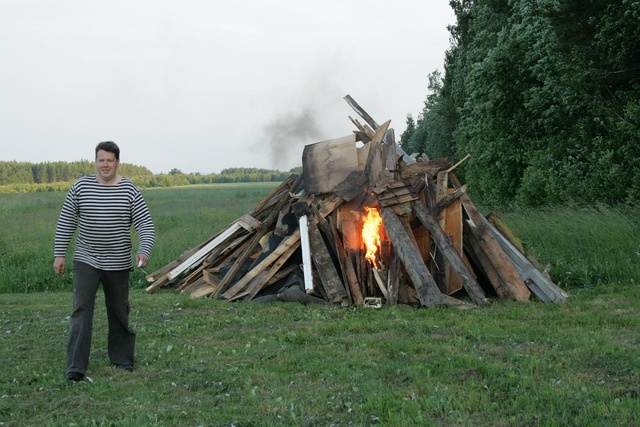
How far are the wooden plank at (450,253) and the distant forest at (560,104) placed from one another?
20.9 feet

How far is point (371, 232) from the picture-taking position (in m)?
10.9

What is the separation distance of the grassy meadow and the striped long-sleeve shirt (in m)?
1.11

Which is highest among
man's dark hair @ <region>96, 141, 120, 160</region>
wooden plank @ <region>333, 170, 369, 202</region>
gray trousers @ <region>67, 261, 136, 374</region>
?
man's dark hair @ <region>96, 141, 120, 160</region>

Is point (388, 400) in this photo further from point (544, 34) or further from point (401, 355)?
point (544, 34)

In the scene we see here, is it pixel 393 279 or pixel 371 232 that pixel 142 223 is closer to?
pixel 393 279

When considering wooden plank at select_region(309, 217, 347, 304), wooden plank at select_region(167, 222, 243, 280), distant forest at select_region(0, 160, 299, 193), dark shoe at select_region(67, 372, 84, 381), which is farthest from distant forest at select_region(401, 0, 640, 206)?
distant forest at select_region(0, 160, 299, 193)

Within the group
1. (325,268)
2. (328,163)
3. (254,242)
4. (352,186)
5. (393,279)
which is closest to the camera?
(393,279)

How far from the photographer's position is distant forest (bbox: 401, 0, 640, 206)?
15.4 meters

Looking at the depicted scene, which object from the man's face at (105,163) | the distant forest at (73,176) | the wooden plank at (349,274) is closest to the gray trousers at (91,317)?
the man's face at (105,163)

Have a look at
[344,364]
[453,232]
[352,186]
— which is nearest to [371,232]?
[352,186]

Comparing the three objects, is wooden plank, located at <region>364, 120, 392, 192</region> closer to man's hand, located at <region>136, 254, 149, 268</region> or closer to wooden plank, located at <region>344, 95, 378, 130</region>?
wooden plank, located at <region>344, 95, 378, 130</region>

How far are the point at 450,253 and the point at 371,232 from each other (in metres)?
1.39

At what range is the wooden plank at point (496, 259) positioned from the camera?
32.7 ft

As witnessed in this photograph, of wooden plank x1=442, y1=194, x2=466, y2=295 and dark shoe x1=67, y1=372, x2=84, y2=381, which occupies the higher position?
wooden plank x1=442, y1=194, x2=466, y2=295
